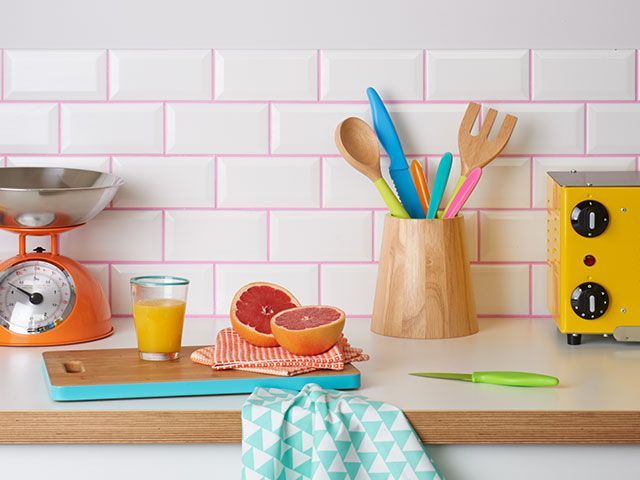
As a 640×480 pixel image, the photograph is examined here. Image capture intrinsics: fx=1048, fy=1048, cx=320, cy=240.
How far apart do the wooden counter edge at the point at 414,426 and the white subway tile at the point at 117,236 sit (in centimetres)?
67

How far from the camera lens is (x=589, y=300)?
1.75 meters

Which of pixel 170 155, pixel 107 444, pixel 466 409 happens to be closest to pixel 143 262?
pixel 170 155

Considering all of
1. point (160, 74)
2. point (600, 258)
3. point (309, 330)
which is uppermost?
point (160, 74)

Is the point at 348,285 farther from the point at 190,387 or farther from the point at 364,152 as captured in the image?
the point at 190,387

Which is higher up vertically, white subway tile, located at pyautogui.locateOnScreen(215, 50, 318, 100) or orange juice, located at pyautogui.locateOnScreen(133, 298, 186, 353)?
white subway tile, located at pyautogui.locateOnScreen(215, 50, 318, 100)

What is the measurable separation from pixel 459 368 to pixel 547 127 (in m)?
0.61

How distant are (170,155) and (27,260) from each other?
14.3 inches

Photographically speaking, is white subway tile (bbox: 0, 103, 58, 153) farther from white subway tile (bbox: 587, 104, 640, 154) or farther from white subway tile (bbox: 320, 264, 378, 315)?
white subway tile (bbox: 587, 104, 640, 154)

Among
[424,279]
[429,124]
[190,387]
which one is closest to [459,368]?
[424,279]

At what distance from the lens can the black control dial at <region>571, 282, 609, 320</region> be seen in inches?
68.7

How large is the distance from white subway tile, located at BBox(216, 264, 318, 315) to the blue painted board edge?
0.54 m

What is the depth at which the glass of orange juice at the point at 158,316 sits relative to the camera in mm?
1587

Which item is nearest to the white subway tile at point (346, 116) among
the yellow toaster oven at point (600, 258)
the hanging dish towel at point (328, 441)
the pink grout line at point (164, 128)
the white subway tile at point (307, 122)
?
the white subway tile at point (307, 122)

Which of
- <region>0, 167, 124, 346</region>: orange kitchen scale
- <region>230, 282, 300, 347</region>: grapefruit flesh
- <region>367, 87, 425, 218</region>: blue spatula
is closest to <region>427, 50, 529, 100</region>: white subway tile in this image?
<region>367, 87, 425, 218</region>: blue spatula
